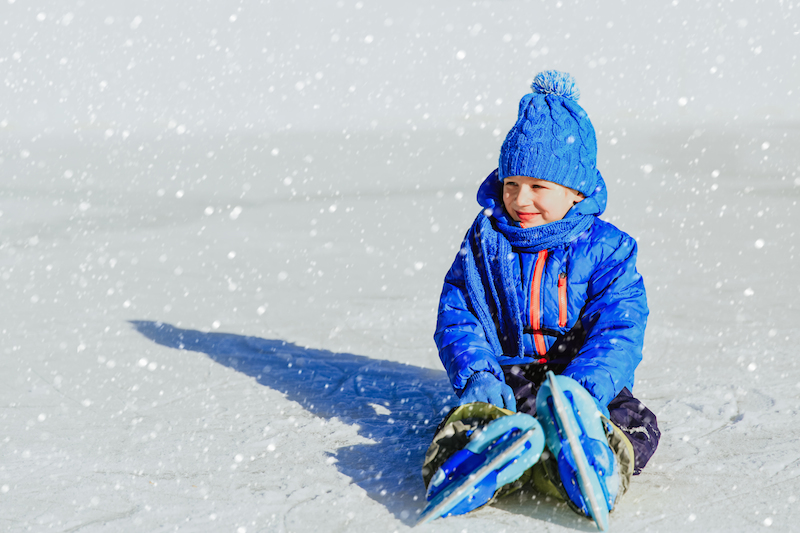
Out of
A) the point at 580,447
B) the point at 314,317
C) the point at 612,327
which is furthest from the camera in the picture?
the point at 314,317

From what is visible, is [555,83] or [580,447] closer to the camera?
[580,447]

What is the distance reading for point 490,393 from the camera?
7.69ft

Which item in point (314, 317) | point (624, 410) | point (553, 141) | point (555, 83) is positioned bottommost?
point (314, 317)

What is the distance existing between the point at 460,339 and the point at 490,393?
0.24 m

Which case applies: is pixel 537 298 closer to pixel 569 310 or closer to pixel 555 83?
pixel 569 310

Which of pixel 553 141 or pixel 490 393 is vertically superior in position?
pixel 553 141

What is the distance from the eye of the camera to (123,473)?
8.42 ft

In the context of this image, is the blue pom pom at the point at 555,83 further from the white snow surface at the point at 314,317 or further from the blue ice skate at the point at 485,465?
the white snow surface at the point at 314,317

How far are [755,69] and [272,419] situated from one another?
2289 cm

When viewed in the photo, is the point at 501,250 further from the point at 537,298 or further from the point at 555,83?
the point at 555,83

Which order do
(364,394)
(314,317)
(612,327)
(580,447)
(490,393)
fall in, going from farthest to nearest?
1. (314,317)
2. (364,394)
3. (612,327)
4. (490,393)
5. (580,447)

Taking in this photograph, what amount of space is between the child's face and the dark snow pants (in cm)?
46

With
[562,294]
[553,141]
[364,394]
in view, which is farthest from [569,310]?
[364,394]

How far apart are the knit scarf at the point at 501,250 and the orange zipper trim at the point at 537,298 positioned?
0.12 ft
